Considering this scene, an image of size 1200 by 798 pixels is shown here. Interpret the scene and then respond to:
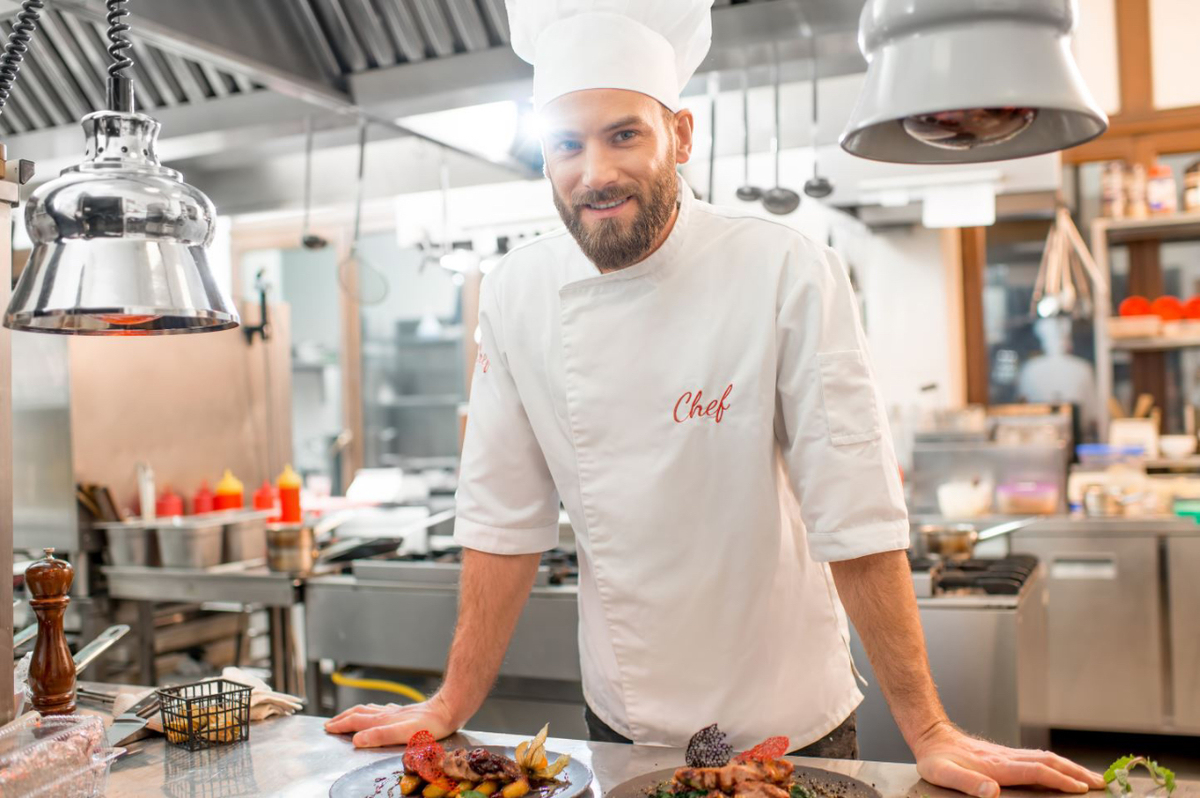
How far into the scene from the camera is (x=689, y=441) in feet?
5.07

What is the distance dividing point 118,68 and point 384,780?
0.89 m

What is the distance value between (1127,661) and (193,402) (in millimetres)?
3797

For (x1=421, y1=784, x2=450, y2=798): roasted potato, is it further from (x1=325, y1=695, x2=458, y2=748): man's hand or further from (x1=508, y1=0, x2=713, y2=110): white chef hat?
(x1=508, y1=0, x2=713, y2=110): white chef hat

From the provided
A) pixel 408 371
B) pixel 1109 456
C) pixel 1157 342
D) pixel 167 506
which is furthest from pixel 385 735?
pixel 408 371

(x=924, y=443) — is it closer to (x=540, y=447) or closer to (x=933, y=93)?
(x=540, y=447)

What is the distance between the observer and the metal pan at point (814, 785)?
117cm

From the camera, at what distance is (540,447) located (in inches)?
69.3

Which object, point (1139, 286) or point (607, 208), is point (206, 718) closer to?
point (607, 208)

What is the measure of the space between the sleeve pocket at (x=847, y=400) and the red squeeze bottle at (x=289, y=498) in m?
2.70

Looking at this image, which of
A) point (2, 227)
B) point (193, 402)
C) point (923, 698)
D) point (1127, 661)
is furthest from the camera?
point (193, 402)

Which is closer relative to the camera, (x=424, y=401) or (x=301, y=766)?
(x=301, y=766)

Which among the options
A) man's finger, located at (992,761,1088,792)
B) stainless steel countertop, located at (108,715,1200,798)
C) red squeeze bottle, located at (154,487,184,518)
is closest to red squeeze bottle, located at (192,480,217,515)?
red squeeze bottle, located at (154,487,184,518)

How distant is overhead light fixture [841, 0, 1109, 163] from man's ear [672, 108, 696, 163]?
57 centimetres

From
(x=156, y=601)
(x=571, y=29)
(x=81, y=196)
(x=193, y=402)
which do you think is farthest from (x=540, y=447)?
(x=193, y=402)
